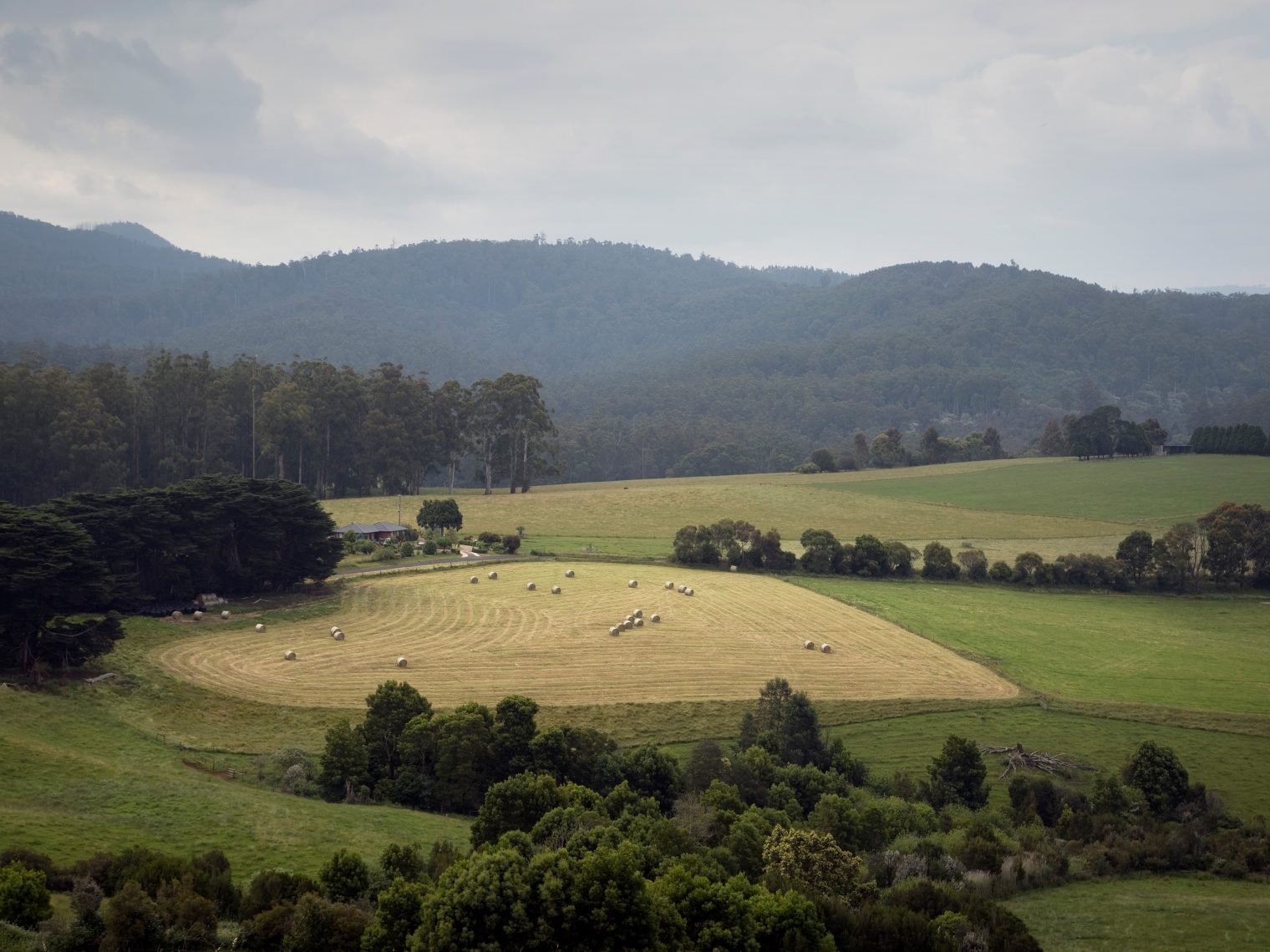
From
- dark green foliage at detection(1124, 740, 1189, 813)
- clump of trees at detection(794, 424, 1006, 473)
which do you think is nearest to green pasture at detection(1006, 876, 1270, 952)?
dark green foliage at detection(1124, 740, 1189, 813)

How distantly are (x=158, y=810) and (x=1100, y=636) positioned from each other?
44.9 metres

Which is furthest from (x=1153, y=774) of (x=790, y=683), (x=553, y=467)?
(x=553, y=467)

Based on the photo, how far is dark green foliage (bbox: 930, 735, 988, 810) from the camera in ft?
104

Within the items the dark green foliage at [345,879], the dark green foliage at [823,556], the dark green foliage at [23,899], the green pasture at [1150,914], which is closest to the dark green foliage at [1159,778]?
the green pasture at [1150,914]

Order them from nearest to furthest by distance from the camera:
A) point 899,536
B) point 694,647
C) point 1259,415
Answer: point 694,647 → point 899,536 → point 1259,415

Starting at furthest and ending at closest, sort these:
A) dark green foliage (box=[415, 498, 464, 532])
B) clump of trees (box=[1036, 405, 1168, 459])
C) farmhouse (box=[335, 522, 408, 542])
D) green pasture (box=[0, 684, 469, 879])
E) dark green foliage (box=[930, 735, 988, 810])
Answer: clump of trees (box=[1036, 405, 1168, 459]), dark green foliage (box=[415, 498, 464, 532]), farmhouse (box=[335, 522, 408, 542]), dark green foliage (box=[930, 735, 988, 810]), green pasture (box=[0, 684, 469, 879])

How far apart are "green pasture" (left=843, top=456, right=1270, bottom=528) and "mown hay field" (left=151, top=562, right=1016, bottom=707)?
40.1 metres

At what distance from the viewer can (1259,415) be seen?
178 metres

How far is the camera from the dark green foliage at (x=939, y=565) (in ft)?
216

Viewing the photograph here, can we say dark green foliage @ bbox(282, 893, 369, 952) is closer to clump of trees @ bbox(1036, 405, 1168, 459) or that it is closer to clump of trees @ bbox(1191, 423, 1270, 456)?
clump of trees @ bbox(1036, 405, 1168, 459)

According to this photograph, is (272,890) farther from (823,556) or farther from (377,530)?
(377,530)

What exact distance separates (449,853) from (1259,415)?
194596 mm

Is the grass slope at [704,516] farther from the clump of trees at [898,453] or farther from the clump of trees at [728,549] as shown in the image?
the clump of trees at [898,453]

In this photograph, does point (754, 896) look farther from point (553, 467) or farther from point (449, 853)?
point (553, 467)
